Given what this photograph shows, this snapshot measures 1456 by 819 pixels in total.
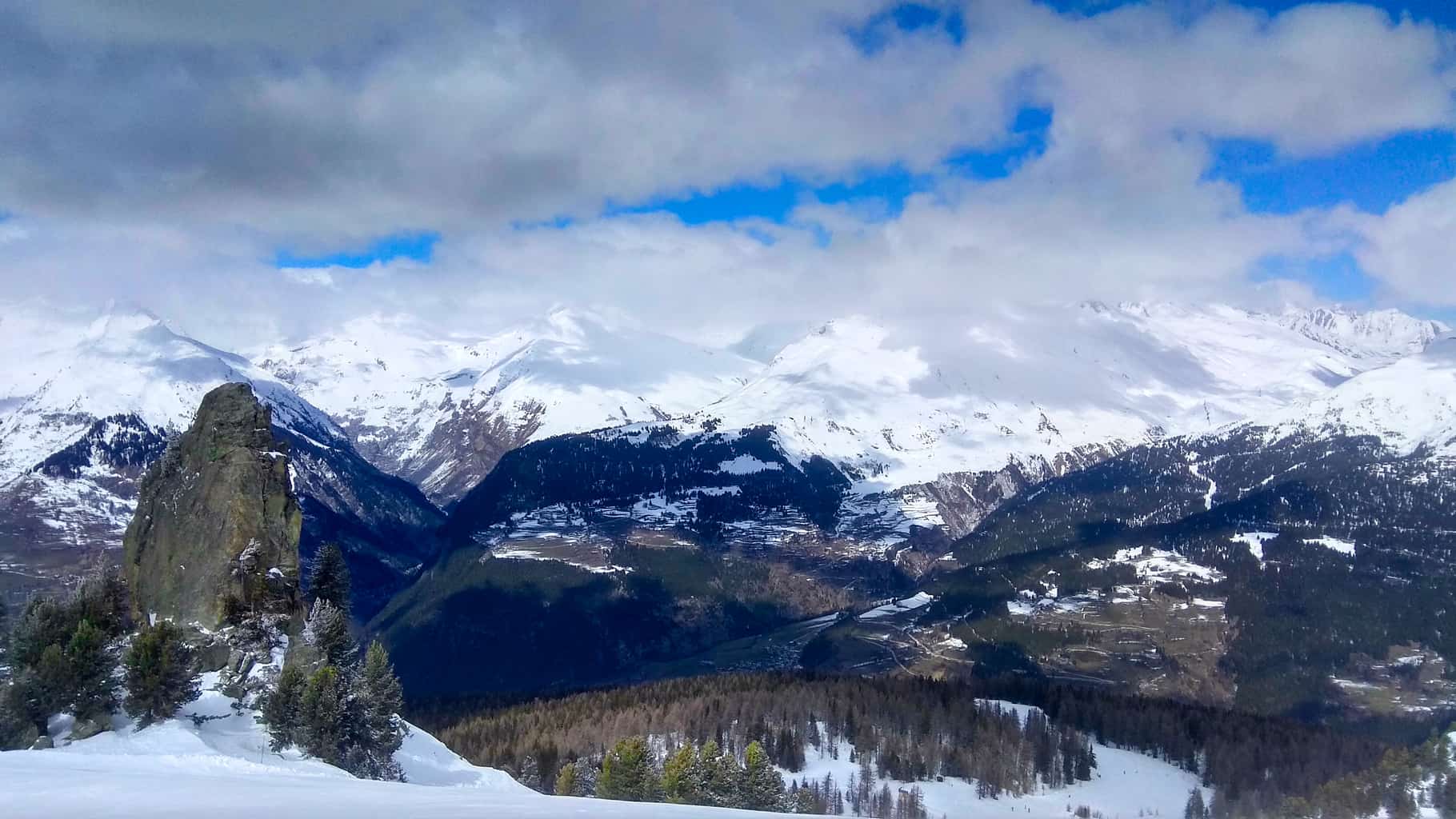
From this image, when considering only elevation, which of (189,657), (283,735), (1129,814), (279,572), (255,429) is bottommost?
(1129,814)

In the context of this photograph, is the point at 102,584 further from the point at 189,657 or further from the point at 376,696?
the point at 376,696

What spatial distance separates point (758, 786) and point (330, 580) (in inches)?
1728

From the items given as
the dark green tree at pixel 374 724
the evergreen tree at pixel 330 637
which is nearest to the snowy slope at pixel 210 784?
the dark green tree at pixel 374 724

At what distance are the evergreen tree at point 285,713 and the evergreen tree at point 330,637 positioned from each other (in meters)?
7.91

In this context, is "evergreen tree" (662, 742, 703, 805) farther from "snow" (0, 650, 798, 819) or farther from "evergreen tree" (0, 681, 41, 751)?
"evergreen tree" (0, 681, 41, 751)

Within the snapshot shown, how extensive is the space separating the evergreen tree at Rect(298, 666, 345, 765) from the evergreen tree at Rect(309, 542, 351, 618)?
23576 mm

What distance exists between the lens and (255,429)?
97562 millimetres

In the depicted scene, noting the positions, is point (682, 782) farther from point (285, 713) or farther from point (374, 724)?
point (285, 713)

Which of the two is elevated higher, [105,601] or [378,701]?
[105,601]

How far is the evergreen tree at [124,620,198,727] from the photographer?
68875mm

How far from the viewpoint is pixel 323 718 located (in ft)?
232

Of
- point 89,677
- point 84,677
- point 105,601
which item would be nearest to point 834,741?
point 105,601

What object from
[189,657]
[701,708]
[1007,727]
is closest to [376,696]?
[189,657]

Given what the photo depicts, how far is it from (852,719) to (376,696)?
132 meters
